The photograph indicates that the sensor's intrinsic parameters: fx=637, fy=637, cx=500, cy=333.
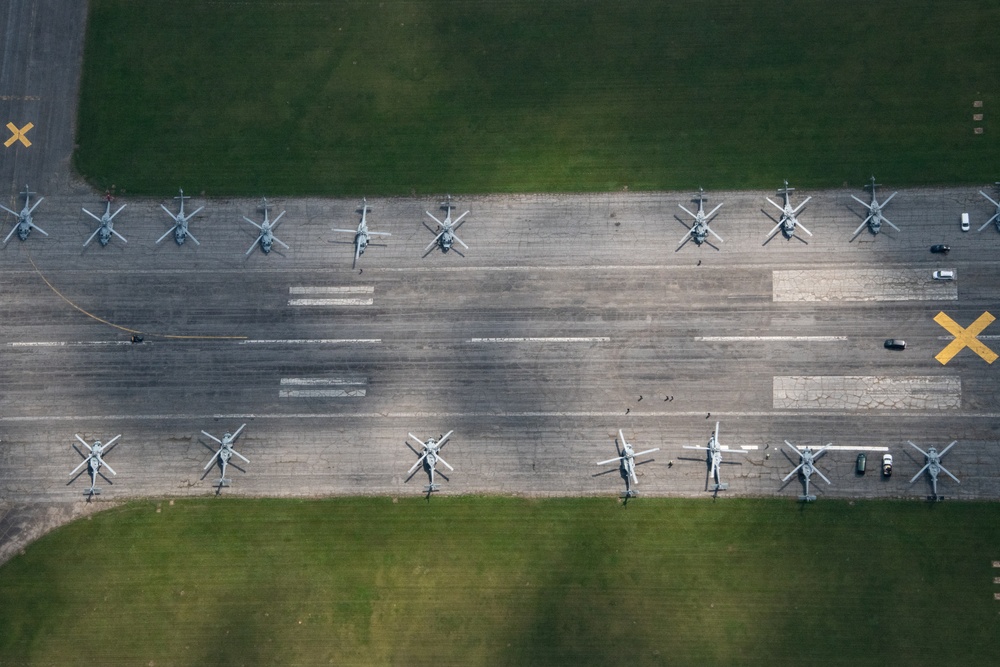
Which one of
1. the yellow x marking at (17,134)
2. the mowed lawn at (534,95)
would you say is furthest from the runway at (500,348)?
the yellow x marking at (17,134)

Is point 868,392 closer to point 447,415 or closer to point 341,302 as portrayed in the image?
point 447,415

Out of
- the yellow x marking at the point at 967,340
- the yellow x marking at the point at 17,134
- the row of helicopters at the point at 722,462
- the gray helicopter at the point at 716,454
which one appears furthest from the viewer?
the yellow x marking at the point at 17,134

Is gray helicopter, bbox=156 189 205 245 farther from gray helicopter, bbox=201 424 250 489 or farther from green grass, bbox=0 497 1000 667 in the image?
green grass, bbox=0 497 1000 667

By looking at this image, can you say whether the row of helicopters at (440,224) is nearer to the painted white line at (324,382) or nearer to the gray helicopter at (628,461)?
the painted white line at (324,382)

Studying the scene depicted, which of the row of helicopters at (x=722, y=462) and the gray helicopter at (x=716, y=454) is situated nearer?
the row of helicopters at (x=722, y=462)

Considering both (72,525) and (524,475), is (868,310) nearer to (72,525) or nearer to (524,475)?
(524,475)

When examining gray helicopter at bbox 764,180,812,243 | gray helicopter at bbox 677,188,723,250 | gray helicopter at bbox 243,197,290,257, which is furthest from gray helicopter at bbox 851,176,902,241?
gray helicopter at bbox 243,197,290,257
